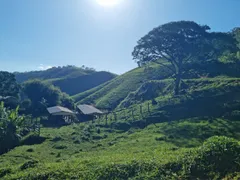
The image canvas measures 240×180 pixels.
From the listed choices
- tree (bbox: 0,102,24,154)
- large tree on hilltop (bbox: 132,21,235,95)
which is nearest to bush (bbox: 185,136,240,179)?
tree (bbox: 0,102,24,154)

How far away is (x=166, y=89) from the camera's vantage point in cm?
5675

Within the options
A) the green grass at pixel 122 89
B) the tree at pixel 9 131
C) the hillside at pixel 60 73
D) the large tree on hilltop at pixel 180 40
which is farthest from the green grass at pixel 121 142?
the hillside at pixel 60 73

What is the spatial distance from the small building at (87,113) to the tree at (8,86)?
20.8 meters

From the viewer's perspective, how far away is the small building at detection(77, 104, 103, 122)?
57487 millimetres

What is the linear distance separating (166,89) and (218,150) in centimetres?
4483

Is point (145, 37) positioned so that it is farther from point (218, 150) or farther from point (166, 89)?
point (218, 150)

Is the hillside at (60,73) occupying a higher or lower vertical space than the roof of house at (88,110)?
higher

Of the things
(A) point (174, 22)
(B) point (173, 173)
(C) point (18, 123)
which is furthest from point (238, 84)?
(B) point (173, 173)

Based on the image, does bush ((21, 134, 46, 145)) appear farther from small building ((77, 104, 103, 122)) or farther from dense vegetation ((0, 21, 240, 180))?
small building ((77, 104, 103, 122))

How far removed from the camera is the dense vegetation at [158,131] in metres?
12.3

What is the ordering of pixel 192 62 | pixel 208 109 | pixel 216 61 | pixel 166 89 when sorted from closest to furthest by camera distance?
1. pixel 208 109
2. pixel 166 89
3. pixel 216 61
4. pixel 192 62

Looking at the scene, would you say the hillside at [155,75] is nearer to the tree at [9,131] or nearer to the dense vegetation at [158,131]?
the dense vegetation at [158,131]

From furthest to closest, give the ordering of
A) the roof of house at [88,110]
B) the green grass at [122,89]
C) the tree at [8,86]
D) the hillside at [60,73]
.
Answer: the hillside at [60,73] < the tree at [8,86] < the green grass at [122,89] < the roof of house at [88,110]

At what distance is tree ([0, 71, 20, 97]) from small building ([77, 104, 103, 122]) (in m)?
20.8
